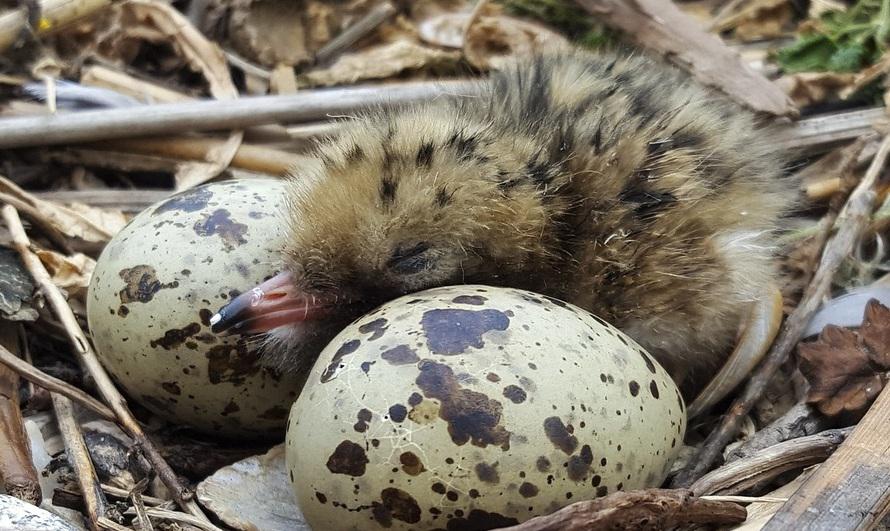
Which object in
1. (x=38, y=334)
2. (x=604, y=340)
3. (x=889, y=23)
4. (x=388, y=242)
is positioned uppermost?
(x=889, y=23)

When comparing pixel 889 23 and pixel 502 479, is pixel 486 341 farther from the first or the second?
pixel 889 23

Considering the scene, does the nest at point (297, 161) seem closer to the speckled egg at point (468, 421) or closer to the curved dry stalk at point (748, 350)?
the curved dry stalk at point (748, 350)

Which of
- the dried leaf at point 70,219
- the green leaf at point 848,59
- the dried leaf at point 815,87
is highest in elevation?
the green leaf at point 848,59

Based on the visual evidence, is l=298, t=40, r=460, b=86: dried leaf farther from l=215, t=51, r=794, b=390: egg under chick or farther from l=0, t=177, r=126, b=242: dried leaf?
l=215, t=51, r=794, b=390: egg under chick

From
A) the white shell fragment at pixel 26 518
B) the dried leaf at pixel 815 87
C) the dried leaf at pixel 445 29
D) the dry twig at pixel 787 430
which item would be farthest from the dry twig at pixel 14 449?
the dried leaf at pixel 815 87

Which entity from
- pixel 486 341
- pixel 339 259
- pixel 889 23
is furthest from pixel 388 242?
pixel 889 23

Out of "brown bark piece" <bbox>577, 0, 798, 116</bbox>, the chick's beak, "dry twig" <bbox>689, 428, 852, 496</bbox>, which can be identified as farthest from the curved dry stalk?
the chick's beak

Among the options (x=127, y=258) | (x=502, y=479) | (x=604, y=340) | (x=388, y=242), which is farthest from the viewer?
(x=127, y=258)
